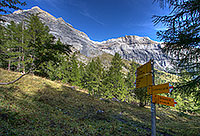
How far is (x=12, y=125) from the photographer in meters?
5.54

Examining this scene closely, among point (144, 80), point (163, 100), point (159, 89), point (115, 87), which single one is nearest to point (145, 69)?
point (144, 80)

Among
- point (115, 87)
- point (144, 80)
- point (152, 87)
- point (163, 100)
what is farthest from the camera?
point (115, 87)

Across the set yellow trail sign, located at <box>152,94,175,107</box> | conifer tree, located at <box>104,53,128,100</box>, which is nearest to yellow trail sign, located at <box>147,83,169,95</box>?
yellow trail sign, located at <box>152,94,175,107</box>

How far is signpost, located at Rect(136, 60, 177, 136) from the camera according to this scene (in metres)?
3.49

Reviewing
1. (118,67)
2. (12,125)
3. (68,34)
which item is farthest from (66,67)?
(68,34)

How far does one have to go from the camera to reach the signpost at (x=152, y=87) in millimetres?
3495

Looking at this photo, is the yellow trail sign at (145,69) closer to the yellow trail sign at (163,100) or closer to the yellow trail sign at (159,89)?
the yellow trail sign at (159,89)

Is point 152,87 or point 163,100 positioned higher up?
point 152,87

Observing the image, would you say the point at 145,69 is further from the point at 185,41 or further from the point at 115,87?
the point at 115,87

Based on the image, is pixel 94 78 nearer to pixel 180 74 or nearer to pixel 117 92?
pixel 117 92

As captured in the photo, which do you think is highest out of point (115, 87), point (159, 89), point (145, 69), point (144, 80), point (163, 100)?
point (145, 69)

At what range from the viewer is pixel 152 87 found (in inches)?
152

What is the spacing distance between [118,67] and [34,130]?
24.9m

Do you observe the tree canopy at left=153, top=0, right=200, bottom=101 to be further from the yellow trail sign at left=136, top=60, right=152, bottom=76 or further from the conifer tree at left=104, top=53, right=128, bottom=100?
the conifer tree at left=104, top=53, right=128, bottom=100
